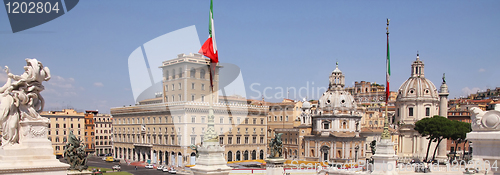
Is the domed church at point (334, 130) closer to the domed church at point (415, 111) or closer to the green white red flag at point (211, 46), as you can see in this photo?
the domed church at point (415, 111)

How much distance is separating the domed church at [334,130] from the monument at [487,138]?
6125cm

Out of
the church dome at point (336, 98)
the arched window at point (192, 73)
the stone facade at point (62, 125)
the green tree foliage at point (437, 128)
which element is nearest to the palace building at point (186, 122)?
the arched window at point (192, 73)

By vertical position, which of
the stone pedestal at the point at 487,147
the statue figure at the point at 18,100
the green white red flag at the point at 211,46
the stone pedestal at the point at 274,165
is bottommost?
the stone pedestal at the point at 274,165

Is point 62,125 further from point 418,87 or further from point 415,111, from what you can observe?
point 418,87

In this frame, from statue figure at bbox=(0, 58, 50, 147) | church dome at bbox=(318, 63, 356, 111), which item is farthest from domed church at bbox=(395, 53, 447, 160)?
statue figure at bbox=(0, 58, 50, 147)

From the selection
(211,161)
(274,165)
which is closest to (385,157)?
(274,165)

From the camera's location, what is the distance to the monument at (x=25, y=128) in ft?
23.4

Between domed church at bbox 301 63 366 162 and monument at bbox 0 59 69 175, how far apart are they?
64.1 metres

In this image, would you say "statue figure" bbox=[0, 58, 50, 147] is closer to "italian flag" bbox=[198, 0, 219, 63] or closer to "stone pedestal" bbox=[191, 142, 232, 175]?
"stone pedestal" bbox=[191, 142, 232, 175]

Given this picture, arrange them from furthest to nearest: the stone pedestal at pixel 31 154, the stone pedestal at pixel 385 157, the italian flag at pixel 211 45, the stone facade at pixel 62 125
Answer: the stone facade at pixel 62 125, the stone pedestal at pixel 385 157, the italian flag at pixel 211 45, the stone pedestal at pixel 31 154

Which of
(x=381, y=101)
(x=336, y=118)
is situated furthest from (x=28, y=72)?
(x=381, y=101)

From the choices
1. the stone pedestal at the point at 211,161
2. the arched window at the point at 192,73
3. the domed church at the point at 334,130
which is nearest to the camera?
the stone pedestal at the point at 211,161

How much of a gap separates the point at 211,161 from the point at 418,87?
228 ft

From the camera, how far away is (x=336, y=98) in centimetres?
7225
